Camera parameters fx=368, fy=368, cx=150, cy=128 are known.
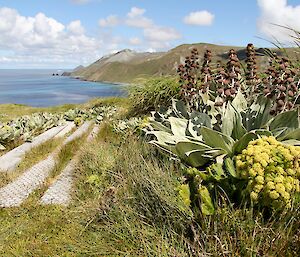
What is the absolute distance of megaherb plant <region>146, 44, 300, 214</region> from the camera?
2.65m

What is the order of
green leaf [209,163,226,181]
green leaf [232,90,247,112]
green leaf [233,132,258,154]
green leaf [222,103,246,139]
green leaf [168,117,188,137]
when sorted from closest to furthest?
green leaf [209,163,226,181]
green leaf [233,132,258,154]
green leaf [222,103,246,139]
green leaf [168,117,188,137]
green leaf [232,90,247,112]

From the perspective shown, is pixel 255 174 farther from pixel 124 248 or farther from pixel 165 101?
pixel 165 101

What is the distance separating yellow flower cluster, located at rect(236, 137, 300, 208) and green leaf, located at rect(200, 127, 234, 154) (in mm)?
647

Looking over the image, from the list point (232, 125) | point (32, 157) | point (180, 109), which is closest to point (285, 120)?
point (232, 125)

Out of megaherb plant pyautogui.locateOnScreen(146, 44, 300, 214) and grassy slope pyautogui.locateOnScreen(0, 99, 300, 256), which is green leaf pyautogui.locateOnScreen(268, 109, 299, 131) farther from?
grassy slope pyautogui.locateOnScreen(0, 99, 300, 256)

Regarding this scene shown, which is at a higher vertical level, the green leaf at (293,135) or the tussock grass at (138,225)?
the green leaf at (293,135)

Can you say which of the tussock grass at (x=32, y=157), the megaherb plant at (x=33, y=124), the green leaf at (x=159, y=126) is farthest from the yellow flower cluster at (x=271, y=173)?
the megaherb plant at (x=33, y=124)

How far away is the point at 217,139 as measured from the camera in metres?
3.50

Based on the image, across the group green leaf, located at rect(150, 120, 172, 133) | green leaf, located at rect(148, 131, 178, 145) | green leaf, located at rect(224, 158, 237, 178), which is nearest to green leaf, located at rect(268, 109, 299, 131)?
green leaf, located at rect(224, 158, 237, 178)

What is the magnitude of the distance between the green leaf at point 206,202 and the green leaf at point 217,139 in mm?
896

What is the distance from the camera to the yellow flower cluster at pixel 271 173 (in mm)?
2576

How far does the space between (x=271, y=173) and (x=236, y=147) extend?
0.80 metres

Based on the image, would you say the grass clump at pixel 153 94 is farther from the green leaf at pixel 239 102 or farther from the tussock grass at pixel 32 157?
the green leaf at pixel 239 102

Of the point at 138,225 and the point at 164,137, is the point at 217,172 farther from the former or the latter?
the point at 164,137
